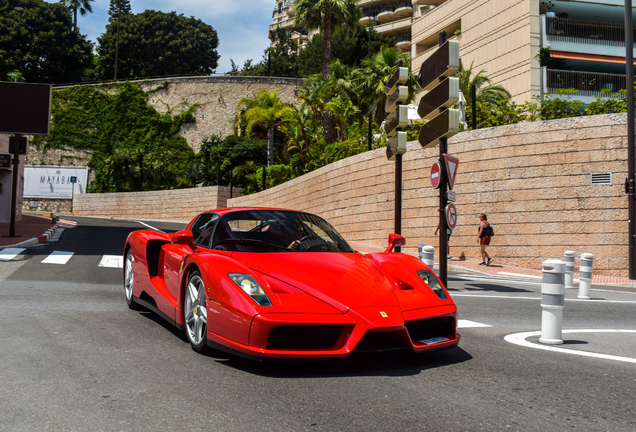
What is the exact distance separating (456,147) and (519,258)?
4167mm

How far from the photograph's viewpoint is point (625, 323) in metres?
6.87

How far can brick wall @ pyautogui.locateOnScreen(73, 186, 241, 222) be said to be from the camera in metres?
49.3

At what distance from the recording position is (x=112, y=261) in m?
12.5

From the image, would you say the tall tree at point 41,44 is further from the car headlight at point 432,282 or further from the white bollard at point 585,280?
the car headlight at point 432,282

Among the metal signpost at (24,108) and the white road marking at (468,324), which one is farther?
the metal signpost at (24,108)

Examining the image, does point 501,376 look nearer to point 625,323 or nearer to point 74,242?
point 625,323

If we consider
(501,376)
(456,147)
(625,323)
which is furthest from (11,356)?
(456,147)

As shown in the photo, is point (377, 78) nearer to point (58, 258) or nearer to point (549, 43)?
point (549, 43)

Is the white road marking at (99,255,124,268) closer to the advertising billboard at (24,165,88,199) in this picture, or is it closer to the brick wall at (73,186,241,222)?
the brick wall at (73,186,241,222)

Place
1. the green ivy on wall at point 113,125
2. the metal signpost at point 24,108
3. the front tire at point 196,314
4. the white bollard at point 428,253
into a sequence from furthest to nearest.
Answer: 1. the green ivy on wall at point 113,125
2. the metal signpost at point 24,108
3. the white bollard at point 428,253
4. the front tire at point 196,314

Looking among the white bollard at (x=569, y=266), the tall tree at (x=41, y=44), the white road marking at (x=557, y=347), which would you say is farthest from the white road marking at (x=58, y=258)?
the tall tree at (x=41, y=44)

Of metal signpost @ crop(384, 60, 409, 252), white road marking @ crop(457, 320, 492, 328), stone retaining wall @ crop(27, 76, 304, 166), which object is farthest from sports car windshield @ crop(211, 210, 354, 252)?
stone retaining wall @ crop(27, 76, 304, 166)

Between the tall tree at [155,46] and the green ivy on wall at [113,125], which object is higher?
the tall tree at [155,46]

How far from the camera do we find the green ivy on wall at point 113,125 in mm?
59594
